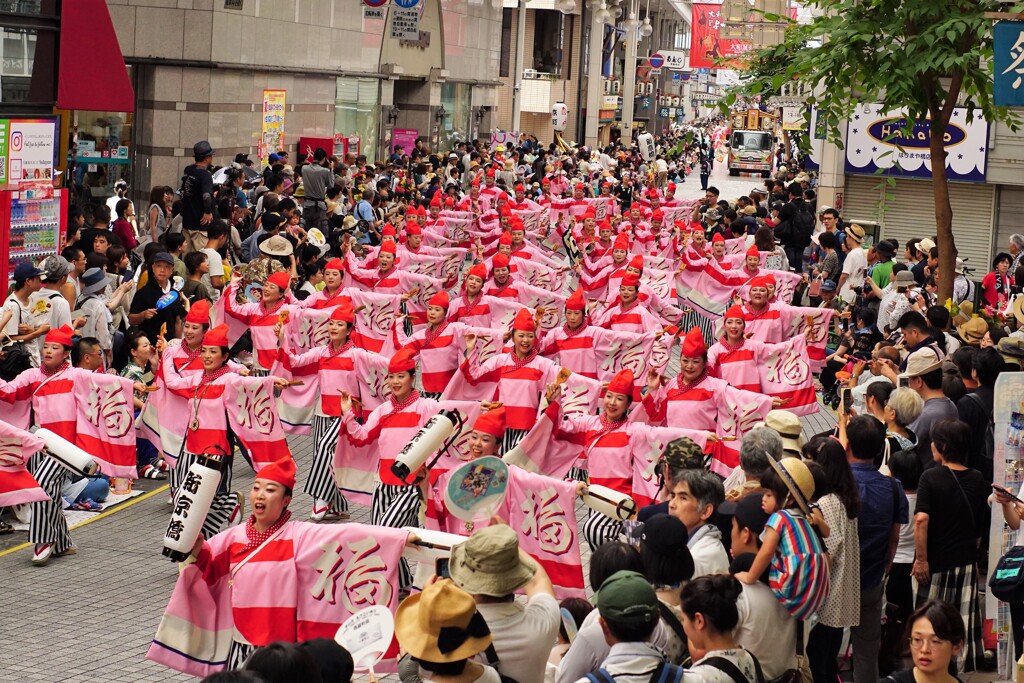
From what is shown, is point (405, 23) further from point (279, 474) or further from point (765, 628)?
point (765, 628)

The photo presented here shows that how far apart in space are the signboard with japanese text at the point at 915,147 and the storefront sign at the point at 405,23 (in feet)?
41.4

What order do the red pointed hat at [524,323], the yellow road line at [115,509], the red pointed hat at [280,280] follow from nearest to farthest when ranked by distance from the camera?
the yellow road line at [115,509] < the red pointed hat at [524,323] < the red pointed hat at [280,280]

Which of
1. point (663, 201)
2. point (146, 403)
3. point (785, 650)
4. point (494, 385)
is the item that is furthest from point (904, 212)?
point (785, 650)

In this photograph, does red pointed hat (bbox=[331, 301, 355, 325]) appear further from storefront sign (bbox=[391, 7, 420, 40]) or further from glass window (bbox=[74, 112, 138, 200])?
storefront sign (bbox=[391, 7, 420, 40])

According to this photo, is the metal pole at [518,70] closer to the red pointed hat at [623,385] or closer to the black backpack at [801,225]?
the black backpack at [801,225]

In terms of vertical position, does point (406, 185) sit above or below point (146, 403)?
above

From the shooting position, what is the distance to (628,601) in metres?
5.07

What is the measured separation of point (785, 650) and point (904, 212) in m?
20.7

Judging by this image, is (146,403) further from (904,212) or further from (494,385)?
(904,212)

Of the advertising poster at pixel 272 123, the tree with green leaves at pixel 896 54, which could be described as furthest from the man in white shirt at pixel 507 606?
the advertising poster at pixel 272 123

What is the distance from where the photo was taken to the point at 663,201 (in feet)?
91.0

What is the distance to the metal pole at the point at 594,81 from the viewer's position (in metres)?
68.9

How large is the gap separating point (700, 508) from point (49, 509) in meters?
5.30

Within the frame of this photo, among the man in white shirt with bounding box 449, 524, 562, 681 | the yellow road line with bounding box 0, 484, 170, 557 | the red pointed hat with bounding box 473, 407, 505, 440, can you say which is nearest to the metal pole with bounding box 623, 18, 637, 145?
the yellow road line with bounding box 0, 484, 170, 557
